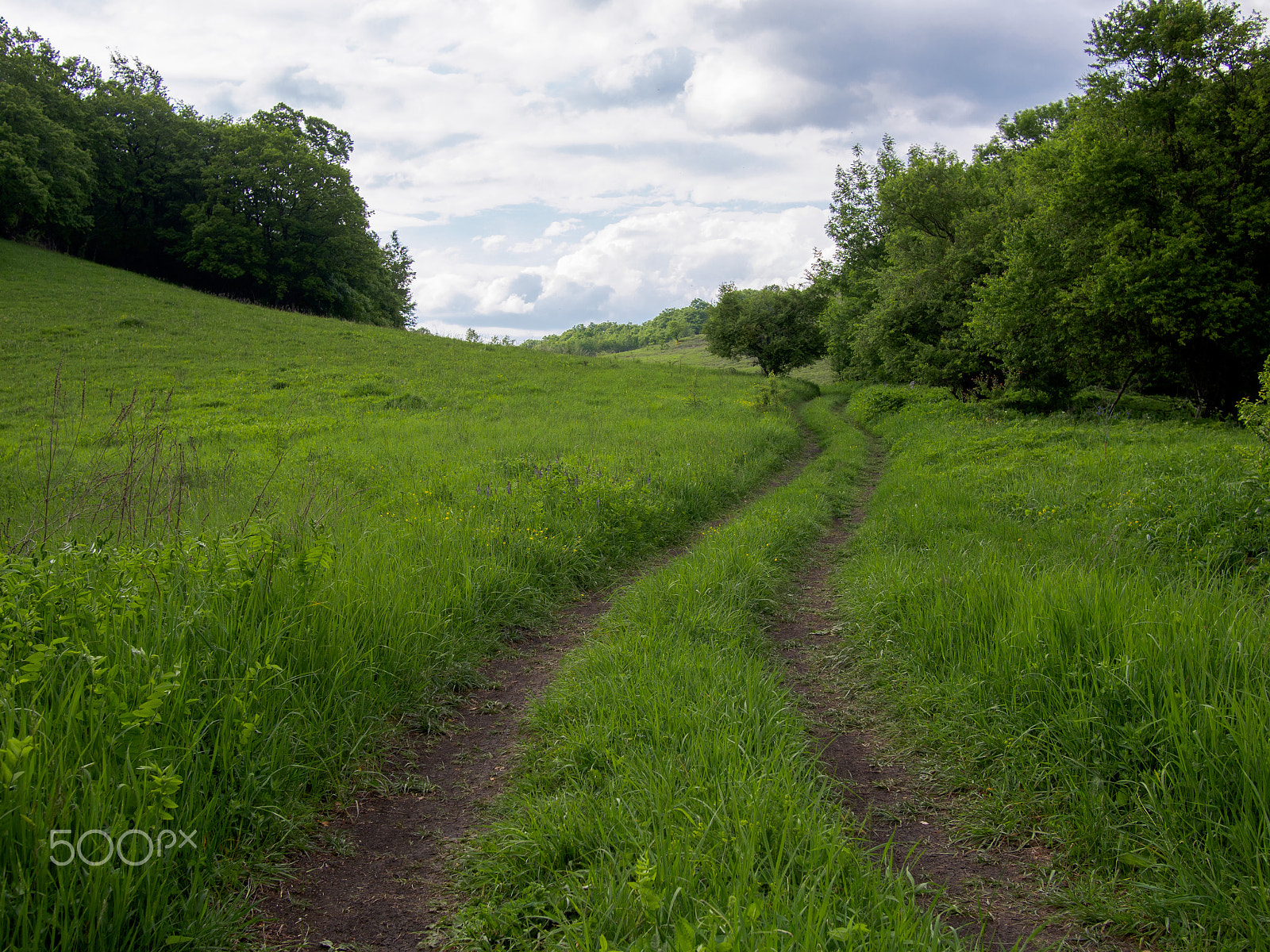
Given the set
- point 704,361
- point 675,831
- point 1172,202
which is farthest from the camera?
point 704,361

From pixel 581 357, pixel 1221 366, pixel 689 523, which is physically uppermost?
pixel 581 357

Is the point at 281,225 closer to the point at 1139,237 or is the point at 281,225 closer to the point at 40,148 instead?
the point at 40,148

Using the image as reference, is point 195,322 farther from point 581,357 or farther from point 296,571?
point 296,571

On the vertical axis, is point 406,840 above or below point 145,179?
below

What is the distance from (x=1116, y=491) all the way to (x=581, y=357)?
35.6 m

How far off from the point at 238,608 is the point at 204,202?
59.7 m

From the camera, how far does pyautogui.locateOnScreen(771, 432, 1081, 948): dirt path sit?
2643mm

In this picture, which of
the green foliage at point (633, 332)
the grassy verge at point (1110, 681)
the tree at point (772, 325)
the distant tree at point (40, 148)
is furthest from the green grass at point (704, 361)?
the grassy verge at point (1110, 681)

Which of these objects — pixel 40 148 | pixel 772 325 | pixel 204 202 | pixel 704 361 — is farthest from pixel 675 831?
pixel 704 361

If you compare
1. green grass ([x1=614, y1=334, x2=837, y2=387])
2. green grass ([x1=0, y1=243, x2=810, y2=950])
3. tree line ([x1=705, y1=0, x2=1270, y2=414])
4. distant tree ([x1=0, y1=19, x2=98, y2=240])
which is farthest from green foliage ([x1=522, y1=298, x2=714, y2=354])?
green grass ([x1=0, y1=243, x2=810, y2=950])

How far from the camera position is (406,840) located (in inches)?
127

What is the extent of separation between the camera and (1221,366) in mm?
17688

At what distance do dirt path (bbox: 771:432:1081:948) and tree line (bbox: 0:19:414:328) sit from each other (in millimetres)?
54124

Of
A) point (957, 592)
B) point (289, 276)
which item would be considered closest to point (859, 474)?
point (957, 592)
